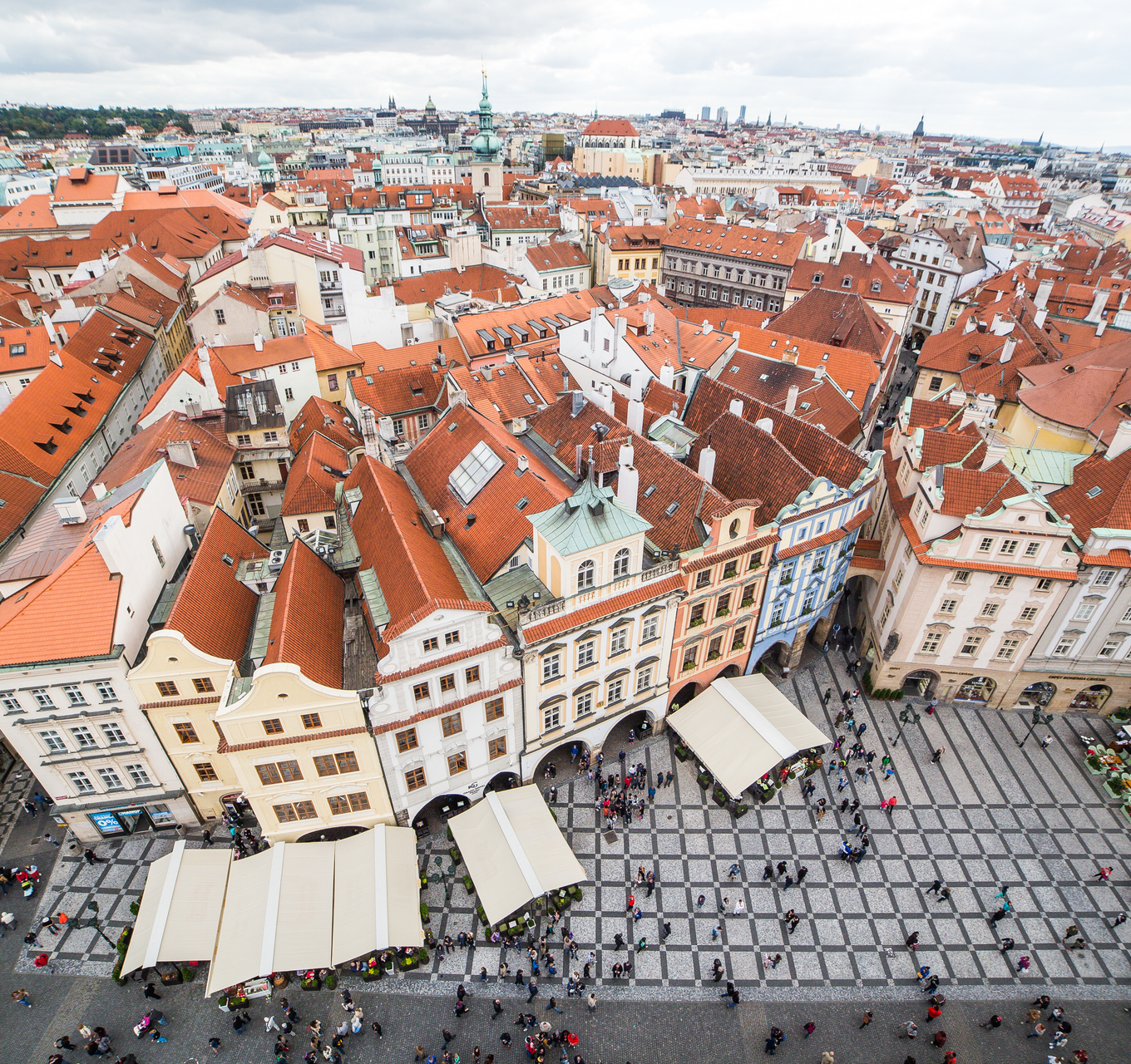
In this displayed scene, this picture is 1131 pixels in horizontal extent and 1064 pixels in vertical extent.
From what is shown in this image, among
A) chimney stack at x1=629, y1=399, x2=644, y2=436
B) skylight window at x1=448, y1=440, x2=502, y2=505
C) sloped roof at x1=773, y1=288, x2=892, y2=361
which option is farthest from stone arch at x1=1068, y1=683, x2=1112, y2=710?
skylight window at x1=448, y1=440, x2=502, y2=505

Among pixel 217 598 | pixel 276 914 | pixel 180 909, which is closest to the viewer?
pixel 276 914

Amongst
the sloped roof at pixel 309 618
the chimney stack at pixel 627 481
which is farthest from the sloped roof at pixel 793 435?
the sloped roof at pixel 309 618

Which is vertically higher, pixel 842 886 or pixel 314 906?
pixel 314 906

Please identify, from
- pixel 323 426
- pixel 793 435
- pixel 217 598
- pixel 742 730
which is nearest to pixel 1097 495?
pixel 793 435

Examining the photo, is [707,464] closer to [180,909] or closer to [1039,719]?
[1039,719]

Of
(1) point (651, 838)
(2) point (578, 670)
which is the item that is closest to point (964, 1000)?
(1) point (651, 838)

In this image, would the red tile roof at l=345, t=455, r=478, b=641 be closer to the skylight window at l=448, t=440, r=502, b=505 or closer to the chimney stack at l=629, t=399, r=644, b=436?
the skylight window at l=448, t=440, r=502, b=505
